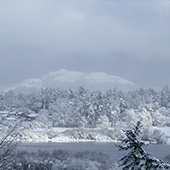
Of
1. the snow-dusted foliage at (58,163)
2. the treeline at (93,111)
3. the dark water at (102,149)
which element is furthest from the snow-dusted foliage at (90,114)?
the snow-dusted foliage at (58,163)

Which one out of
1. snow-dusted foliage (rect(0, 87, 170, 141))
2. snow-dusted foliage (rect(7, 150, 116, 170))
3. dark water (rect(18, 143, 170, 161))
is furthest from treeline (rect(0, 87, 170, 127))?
snow-dusted foliage (rect(7, 150, 116, 170))

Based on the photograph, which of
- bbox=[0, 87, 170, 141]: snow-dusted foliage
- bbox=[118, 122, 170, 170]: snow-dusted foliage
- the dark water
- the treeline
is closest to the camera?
bbox=[118, 122, 170, 170]: snow-dusted foliage

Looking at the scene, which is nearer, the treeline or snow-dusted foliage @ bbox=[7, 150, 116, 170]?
snow-dusted foliage @ bbox=[7, 150, 116, 170]

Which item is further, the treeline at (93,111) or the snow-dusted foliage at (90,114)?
the treeline at (93,111)

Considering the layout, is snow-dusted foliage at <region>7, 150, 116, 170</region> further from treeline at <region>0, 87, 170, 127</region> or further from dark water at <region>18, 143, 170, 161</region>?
treeline at <region>0, 87, 170, 127</region>

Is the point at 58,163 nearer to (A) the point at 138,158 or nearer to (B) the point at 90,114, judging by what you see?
(A) the point at 138,158

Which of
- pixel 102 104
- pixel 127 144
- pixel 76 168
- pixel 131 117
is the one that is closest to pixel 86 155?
pixel 76 168

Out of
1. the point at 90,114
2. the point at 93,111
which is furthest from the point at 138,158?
the point at 93,111

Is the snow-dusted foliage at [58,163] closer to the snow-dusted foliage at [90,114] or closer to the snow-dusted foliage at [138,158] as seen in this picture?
the snow-dusted foliage at [138,158]

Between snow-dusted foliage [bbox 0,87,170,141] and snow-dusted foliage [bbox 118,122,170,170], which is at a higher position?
snow-dusted foliage [bbox 118,122,170,170]

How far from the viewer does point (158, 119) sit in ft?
348

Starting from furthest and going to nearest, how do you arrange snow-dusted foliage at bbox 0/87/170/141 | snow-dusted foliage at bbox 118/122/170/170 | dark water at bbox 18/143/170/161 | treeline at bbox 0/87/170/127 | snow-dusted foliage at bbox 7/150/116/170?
1. treeline at bbox 0/87/170/127
2. snow-dusted foliage at bbox 0/87/170/141
3. dark water at bbox 18/143/170/161
4. snow-dusted foliage at bbox 7/150/116/170
5. snow-dusted foliage at bbox 118/122/170/170

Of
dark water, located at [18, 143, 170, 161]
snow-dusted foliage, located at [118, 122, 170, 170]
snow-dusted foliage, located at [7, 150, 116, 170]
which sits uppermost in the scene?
snow-dusted foliage, located at [118, 122, 170, 170]

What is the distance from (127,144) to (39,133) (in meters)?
81.6
